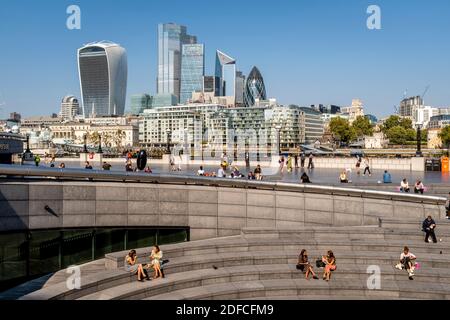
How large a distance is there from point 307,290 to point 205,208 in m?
6.41

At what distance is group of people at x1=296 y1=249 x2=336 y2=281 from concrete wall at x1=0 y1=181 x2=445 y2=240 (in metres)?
3.93

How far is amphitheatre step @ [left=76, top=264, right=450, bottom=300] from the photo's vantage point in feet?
50.5

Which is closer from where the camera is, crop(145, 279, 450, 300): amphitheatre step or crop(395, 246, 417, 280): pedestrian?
crop(145, 279, 450, 300): amphitheatre step

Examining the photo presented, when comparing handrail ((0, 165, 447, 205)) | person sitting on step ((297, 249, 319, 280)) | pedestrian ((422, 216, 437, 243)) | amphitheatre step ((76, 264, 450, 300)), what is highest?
handrail ((0, 165, 447, 205))

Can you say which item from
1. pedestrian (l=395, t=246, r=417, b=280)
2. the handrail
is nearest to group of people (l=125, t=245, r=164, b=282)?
the handrail

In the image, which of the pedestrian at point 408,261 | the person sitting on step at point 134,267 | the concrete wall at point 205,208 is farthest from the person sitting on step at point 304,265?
the person sitting on step at point 134,267

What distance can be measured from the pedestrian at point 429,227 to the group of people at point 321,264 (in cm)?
396

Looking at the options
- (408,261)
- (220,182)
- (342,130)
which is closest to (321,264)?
(408,261)

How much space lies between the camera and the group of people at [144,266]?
1551 centimetres

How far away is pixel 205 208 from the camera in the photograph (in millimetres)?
20641

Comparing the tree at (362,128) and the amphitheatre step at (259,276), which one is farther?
the tree at (362,128)

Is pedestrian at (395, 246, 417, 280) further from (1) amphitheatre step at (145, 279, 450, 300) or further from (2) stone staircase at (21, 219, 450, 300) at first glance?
(1) amphitheatre step at (145, 279, 450, 300)

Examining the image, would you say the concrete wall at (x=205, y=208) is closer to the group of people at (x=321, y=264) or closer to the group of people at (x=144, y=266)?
the group of people at (x=144, y=266)

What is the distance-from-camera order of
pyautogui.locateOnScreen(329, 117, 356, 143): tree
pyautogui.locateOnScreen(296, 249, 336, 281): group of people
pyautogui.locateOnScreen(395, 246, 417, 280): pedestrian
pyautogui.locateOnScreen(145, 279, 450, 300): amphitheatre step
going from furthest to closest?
1. pyautogui.locateOnScreen(329, 117, 356, 143): tree
2. pyautogui.locateOnScreen(296, 249, 336, 281): group of people
3. pyautogui.locateOnScreen(395, 246, 417, 280): pedestrian
4. pyautogui.locateOnScreen(145, 279, 450, 300): amphitheatre step
